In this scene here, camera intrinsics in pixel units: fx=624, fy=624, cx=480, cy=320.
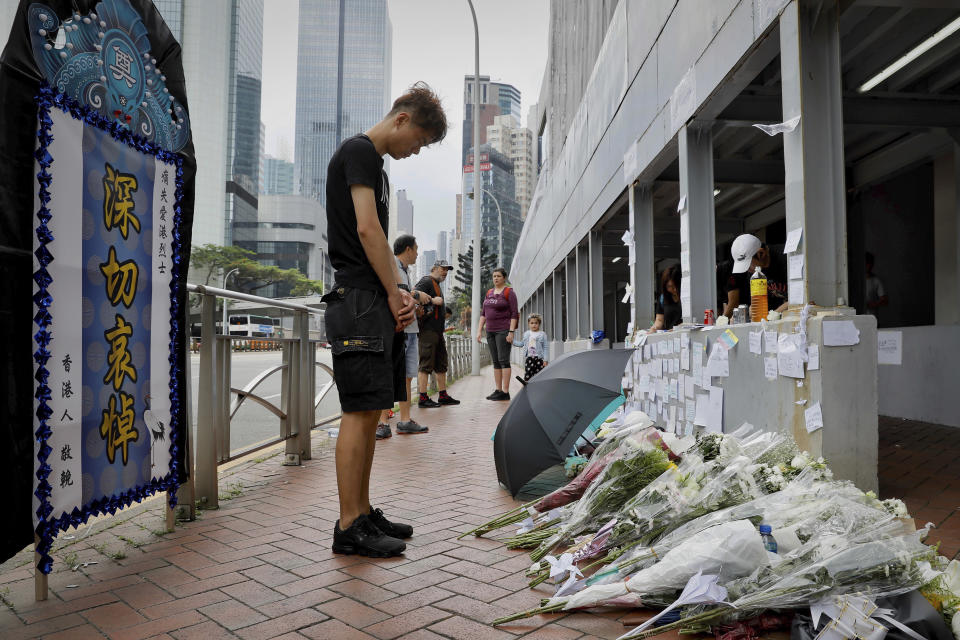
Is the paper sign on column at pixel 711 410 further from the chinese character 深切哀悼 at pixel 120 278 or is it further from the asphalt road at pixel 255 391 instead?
the chinese character 深切哀悼 at pixel 120 278

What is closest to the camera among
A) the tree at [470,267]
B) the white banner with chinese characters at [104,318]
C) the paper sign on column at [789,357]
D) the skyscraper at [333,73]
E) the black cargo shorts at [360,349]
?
the white banner with chinese characters at [104,318]

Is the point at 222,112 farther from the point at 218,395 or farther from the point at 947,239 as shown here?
the point at 218,395

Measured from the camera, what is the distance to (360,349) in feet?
9.42

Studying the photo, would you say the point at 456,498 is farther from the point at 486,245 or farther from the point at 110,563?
the point at 486,245

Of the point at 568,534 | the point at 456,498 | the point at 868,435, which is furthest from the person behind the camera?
the point at 456,498

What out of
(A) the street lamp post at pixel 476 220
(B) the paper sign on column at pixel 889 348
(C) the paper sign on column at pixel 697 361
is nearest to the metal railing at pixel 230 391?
(C) the paper sign on column at pixel 697 361

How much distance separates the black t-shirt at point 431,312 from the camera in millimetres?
8242

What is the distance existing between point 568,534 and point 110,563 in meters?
2.08

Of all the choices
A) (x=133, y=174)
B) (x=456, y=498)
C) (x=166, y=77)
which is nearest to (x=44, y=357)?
(x=133, y=174)

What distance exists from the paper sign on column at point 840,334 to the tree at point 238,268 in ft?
214

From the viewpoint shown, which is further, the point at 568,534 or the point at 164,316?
the point at 164,316

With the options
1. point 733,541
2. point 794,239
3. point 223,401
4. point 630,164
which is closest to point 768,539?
point 733,541

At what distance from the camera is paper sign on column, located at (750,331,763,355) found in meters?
4.02

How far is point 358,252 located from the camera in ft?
9.72
